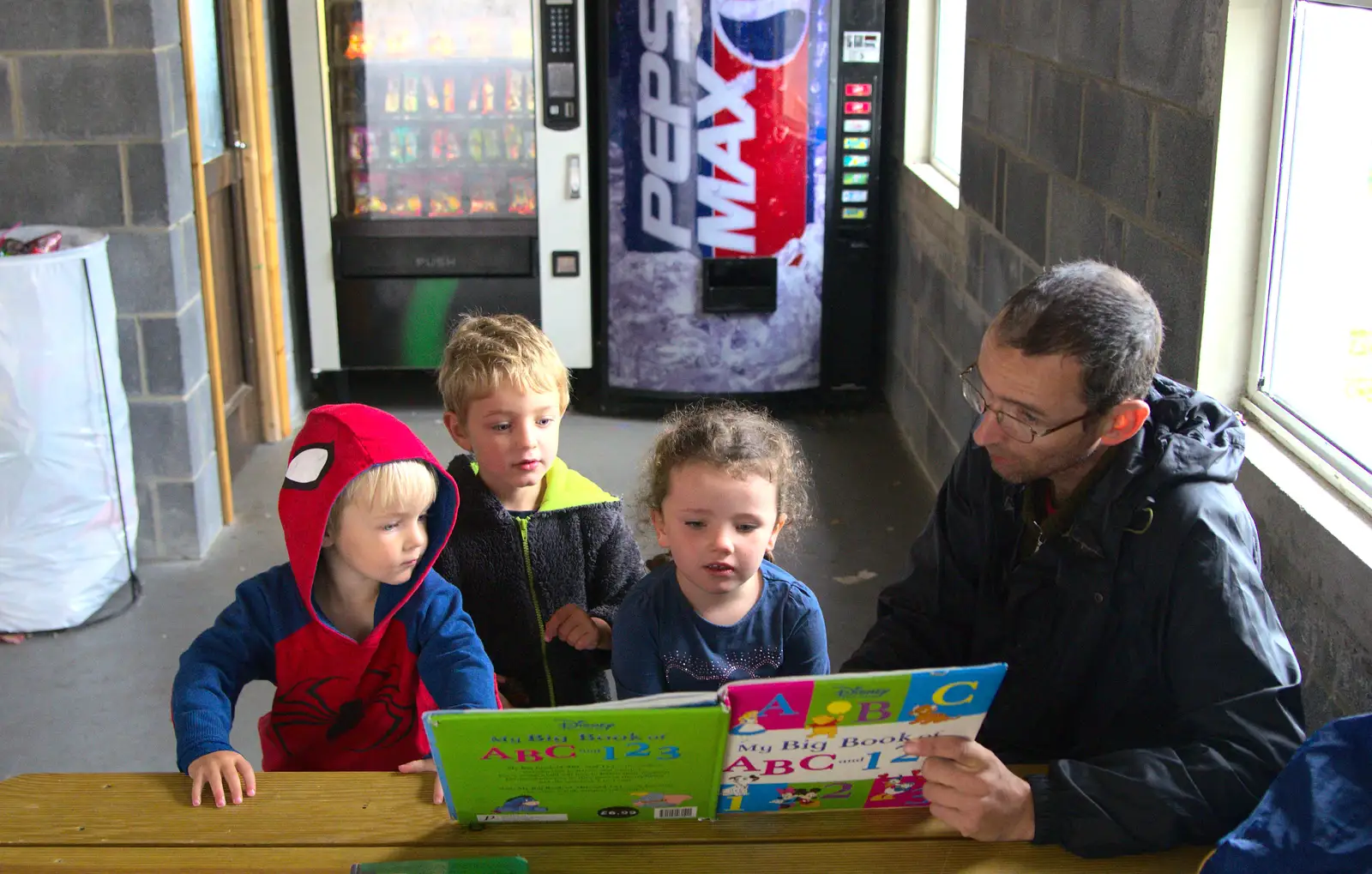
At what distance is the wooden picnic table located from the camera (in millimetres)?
1313

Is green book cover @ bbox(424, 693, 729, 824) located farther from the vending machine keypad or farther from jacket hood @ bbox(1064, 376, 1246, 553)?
the vending machine keypad

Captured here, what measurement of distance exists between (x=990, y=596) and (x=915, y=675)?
59cm

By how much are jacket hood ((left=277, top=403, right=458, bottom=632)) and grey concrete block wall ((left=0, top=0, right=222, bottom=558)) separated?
1967 mm

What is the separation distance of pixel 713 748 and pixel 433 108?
4046 millimetres

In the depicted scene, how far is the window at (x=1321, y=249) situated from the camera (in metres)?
1.92

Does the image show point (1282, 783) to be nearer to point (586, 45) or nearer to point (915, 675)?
point (915, 675)

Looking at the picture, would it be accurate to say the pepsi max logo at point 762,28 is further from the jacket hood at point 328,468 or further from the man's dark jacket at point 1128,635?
the jacket hood at point 328,468

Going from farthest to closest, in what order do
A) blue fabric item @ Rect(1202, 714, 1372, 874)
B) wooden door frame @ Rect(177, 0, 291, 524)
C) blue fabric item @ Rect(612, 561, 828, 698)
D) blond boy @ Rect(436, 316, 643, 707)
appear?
wooden door frame @ Rect(177, 0, 291, 524) → blond boy @ Rect(436, 316, 643, 707) → blue fabric item @ Rect(612, 561, 828, 698) → blue fabric item @ Rect(1202, 714, 1372, 874)

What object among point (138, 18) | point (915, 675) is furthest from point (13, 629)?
point (915, 675)

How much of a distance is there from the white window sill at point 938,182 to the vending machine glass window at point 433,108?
1341 mm

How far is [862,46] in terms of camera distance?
4543 millimetres

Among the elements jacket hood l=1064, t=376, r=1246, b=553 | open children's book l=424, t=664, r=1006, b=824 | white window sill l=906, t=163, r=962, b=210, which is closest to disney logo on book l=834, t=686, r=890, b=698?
open children's book l=424, t=664, r=1006, b=824

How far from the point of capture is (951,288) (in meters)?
3.90

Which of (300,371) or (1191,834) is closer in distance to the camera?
(1191,834)
